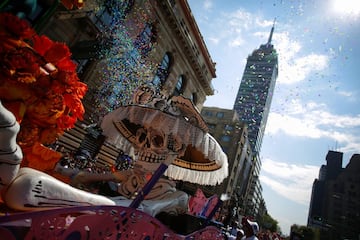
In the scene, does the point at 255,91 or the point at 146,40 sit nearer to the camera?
the point at 146,40

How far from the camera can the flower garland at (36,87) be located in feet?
5.73

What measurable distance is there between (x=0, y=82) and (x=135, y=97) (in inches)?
75.8

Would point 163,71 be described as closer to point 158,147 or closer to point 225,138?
point 158,147

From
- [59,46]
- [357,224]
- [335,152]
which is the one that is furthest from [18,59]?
[335,152]

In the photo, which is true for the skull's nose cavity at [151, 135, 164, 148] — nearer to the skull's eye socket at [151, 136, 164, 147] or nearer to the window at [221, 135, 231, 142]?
the skull's eye socket at [151, 136, 164, 147]

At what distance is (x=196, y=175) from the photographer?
14.0ft

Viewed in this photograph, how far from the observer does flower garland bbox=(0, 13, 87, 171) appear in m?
1.75

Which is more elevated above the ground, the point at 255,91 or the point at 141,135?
the point at 255,91

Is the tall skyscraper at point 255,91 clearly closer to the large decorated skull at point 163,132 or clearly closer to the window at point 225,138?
the window at point 225,138

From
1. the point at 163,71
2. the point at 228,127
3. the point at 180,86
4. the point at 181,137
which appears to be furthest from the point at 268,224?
the point at 181,137

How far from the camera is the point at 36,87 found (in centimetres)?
195

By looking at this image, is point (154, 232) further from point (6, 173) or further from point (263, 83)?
point (263, 83)

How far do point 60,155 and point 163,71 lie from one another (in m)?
15.9

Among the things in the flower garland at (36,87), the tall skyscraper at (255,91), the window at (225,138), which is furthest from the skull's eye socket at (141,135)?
the tall skyscraper at (255,91)
